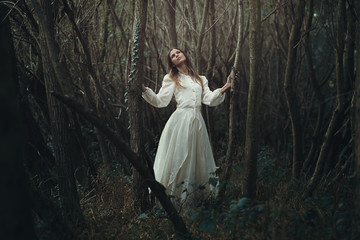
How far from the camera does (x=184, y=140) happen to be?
167 inches

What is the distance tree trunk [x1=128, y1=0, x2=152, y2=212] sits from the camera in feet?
11.4

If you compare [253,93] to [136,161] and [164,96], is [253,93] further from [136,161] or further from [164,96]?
[164,96]

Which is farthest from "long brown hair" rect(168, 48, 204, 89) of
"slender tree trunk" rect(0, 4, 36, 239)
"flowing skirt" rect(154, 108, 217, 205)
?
"slender tree trunk" rect(0, 4, 36, 239)

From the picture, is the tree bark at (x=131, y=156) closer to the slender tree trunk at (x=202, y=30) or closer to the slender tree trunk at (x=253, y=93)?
the slender tree trunk at (x=253, y=93)

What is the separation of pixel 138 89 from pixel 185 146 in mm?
1044

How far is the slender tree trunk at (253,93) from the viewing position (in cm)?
316

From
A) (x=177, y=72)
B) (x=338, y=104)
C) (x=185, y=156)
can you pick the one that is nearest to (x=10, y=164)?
(x=185, y=156)

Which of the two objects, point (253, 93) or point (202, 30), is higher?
point (202, 30)

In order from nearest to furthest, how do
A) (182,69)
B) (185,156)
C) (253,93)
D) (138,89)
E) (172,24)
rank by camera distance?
(253,93), (138,89), (185,156), (182,69), (172,24)

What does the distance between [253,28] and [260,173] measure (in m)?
2.08

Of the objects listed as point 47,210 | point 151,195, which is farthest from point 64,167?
point 151,195

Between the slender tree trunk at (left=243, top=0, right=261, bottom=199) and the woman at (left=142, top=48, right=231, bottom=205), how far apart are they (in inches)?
34.0

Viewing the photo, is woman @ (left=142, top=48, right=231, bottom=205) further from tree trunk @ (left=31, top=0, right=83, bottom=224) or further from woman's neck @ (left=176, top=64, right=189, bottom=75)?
tree trunk @ (left=31, top=0, right=83, bottom=224)

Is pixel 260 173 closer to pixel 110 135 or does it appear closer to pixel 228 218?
pixel 228 218
